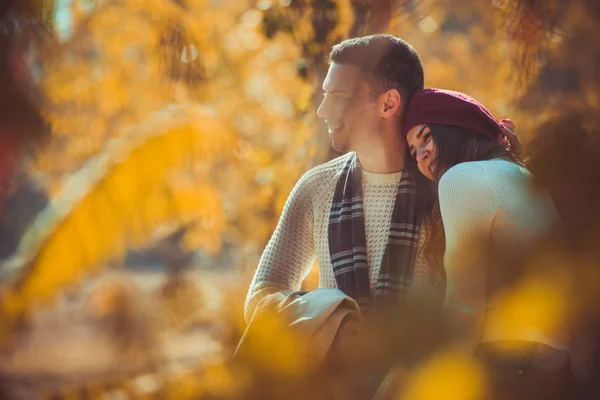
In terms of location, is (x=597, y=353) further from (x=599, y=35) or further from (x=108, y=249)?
(x=108, y=249)

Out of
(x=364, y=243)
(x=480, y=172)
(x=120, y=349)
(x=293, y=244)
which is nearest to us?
(x=120, y=349)

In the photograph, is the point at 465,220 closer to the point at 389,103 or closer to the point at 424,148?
the point at 424,148

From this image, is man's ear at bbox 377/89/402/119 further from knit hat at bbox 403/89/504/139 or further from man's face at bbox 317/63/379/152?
A: knit hat at bbox 403/89/504/139

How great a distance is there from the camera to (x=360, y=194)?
2.39 m

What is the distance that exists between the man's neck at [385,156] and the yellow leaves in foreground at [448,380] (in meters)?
1.77

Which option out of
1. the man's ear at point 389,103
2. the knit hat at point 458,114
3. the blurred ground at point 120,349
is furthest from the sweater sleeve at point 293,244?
the blurred ground at point 120,349

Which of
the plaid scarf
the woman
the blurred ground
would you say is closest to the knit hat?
the woman

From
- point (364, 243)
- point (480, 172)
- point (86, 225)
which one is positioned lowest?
point (364, 243)

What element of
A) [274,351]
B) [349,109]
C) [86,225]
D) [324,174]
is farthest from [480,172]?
[274,351]

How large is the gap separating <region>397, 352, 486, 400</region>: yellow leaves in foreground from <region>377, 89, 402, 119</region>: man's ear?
5.85ft

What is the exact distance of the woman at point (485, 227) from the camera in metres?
0.66

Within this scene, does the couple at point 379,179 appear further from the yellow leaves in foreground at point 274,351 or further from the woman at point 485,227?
the yellow leaves in foreground at point 274,351

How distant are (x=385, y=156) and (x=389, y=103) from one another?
186 millimetres

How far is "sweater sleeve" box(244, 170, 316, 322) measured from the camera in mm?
2436
